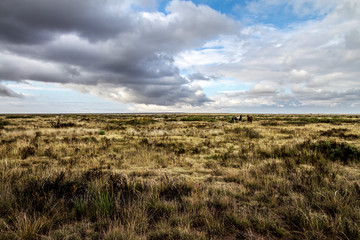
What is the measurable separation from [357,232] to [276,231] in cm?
120

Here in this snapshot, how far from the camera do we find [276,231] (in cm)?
346

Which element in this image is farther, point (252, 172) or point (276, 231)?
point (252, 172)

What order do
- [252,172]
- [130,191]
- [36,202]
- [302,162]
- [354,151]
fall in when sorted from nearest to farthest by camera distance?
[36,202], [130,191], [252,172], [302,162], [354,151]

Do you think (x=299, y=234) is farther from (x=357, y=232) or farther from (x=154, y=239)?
(x=154, y=239)

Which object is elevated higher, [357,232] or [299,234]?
[357,232]

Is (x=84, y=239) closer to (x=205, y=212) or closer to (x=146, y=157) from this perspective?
(x=205, y=212)

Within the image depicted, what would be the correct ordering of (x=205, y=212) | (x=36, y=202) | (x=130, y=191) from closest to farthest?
(x=205, y=212), (x=36, y=202), (x=130, y=191)

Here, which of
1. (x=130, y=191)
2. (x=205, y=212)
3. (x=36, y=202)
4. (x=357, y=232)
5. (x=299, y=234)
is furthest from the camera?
(x=130, y=191)

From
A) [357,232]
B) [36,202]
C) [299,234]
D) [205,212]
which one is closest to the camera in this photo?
[357,232]

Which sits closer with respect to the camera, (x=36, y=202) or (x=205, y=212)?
(x=205, y=212)

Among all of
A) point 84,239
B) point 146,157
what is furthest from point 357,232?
point 146,157

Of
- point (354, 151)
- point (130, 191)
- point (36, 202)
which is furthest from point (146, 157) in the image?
point (354, 151)

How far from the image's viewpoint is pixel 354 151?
953 centimetres

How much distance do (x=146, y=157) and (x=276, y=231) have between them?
7.32m
